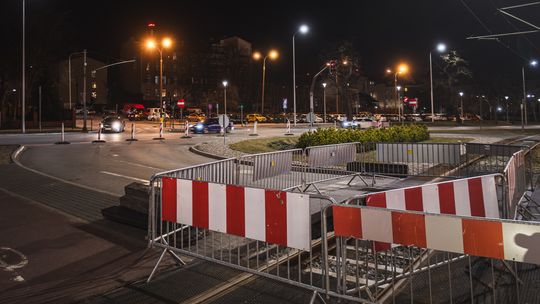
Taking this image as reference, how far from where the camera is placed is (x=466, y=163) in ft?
46.1

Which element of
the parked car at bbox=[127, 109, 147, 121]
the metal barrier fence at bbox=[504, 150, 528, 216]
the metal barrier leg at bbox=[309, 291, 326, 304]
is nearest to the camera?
the metal barrier leg at bbox=[309, 291, 326, 304]

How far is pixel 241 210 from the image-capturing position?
18.6ft

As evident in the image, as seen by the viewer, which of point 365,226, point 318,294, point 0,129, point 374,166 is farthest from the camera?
point 0,129

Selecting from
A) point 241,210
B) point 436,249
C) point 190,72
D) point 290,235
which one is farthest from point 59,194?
point 190,72

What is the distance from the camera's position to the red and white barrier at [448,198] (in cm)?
571

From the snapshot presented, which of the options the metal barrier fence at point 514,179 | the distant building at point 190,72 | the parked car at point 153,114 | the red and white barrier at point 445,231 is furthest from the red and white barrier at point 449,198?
the distant building at point 190,72

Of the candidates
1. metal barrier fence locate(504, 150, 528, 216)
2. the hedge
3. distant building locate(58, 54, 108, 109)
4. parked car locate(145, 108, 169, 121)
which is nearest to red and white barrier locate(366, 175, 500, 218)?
metal barrier fence locate(504, 150, 528, 216)

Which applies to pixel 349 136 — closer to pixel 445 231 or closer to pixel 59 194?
pixel 59 194

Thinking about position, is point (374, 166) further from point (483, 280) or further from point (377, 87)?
point (377, 87)

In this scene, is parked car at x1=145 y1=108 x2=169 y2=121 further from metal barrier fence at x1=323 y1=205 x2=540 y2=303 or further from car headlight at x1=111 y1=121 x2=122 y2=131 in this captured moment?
metal barrier fence at x1=323 y1=205 x2=540 y2=303

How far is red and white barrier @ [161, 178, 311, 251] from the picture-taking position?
5.08 meters

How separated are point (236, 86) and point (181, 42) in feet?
53.8

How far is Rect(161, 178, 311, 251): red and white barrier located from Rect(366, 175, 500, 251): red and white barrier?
91cm

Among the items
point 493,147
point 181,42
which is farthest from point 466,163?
point 181,42
